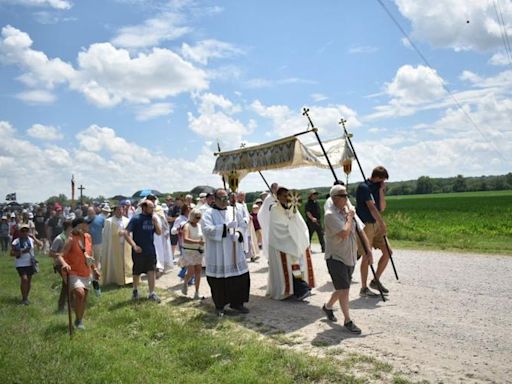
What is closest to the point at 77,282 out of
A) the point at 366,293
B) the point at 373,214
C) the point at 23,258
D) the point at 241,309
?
the point at 241,309

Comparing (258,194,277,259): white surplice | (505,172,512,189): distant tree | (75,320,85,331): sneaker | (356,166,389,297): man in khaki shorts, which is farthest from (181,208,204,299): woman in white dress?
(505,172,512,189): distant tree

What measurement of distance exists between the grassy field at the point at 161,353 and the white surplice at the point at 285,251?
132cm

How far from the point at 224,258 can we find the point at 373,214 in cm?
260

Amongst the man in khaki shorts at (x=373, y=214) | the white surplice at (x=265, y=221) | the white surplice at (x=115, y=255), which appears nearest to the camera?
the man in khaki shorts at (x=373, y=214)

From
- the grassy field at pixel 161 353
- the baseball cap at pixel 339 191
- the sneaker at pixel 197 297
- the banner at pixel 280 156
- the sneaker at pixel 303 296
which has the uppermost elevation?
the banner at pixel 280 156

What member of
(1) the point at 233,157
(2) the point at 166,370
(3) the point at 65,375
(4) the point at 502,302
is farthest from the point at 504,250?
(3) the point at 65,375

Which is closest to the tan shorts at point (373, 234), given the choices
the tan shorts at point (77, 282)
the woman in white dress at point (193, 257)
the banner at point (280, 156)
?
the banner at point (280, 156)

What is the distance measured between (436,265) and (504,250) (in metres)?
3.49

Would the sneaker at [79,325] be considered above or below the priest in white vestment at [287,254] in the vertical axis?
below

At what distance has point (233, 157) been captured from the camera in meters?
10.5

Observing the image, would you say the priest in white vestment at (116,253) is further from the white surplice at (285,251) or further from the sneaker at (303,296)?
the sneaker at (303,296)

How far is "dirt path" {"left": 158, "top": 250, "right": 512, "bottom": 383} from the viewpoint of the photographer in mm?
5078

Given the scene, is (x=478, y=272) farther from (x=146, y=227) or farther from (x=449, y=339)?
(x=146, y=227)

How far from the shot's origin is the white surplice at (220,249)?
8.12 meters
